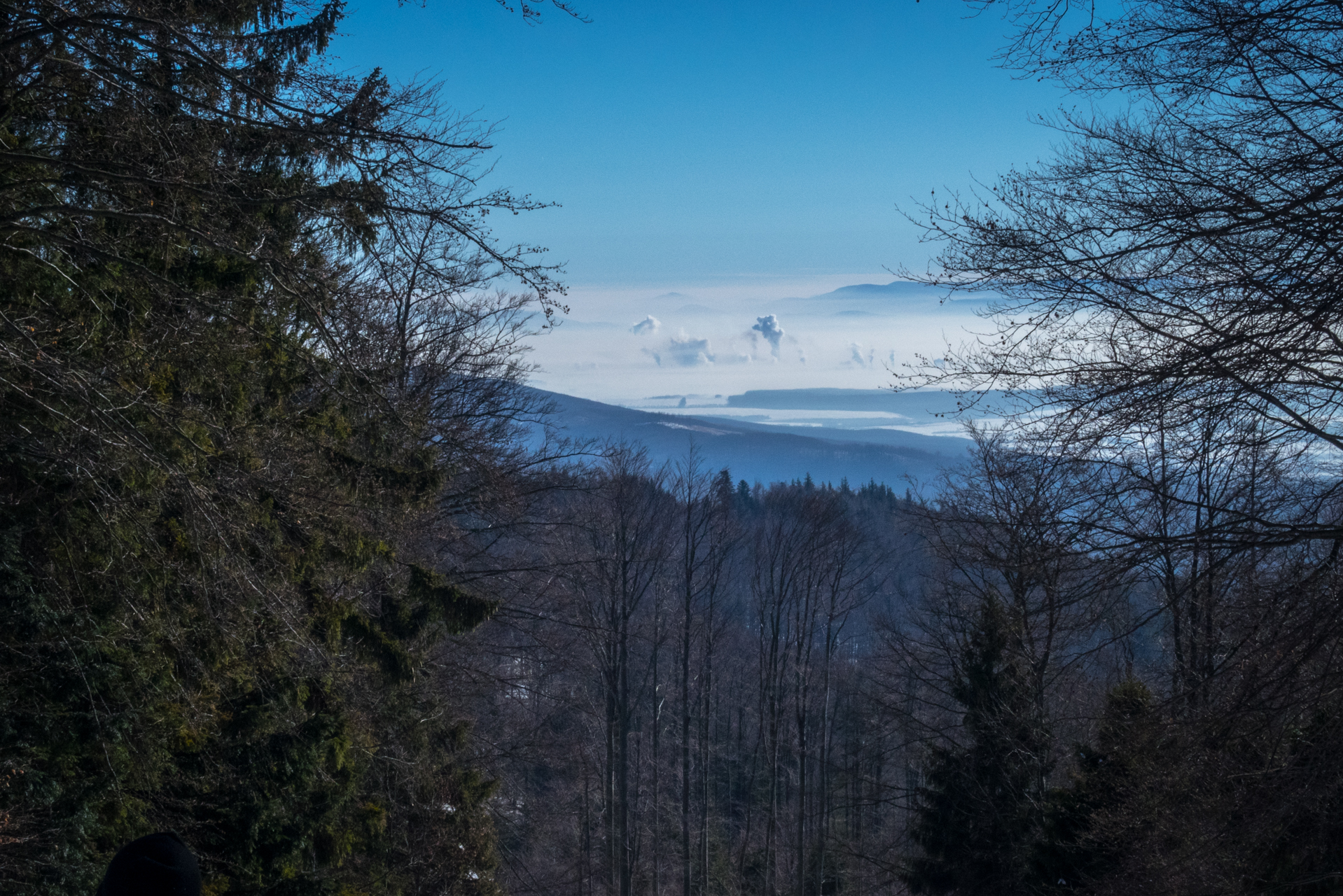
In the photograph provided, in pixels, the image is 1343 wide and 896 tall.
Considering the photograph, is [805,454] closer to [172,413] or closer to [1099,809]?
[1099,809]

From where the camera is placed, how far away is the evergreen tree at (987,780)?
13078 millimetres

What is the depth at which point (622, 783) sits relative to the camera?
22.9 m

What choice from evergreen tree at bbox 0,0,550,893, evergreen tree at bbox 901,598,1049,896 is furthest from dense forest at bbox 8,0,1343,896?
evergreen tree at bbox 901,598,1049,896

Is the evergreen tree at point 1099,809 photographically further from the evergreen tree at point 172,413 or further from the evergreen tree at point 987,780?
the evergreen tree at point 172,413

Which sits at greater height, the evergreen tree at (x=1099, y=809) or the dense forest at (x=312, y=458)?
the dense forest at (x=312, y=458)

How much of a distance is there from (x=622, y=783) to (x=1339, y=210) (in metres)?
21.3

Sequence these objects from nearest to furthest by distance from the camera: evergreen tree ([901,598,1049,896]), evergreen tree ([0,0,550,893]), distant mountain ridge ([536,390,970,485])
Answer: evergreen tree ([0,0,550,893]) < evergreen tree ([901,598,1049,896]) < distant mountain ridge ([536,390,970,485])

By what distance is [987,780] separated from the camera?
13492mm

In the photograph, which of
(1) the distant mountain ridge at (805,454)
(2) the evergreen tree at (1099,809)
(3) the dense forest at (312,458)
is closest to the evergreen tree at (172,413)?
(3) the dense forest at (312,458)

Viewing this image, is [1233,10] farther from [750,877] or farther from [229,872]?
[750,877]

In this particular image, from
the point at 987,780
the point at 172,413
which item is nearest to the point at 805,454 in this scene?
the point at 987,780

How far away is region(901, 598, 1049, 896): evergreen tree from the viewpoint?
1308 cm

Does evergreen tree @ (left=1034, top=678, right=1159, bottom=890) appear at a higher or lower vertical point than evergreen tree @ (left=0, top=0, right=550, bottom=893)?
lower

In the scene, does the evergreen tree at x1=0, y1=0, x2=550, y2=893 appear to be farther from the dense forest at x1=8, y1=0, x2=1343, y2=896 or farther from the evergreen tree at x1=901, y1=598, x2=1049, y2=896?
the evergreen tree at x1=901, y1=598, x2=1049, y2=896
